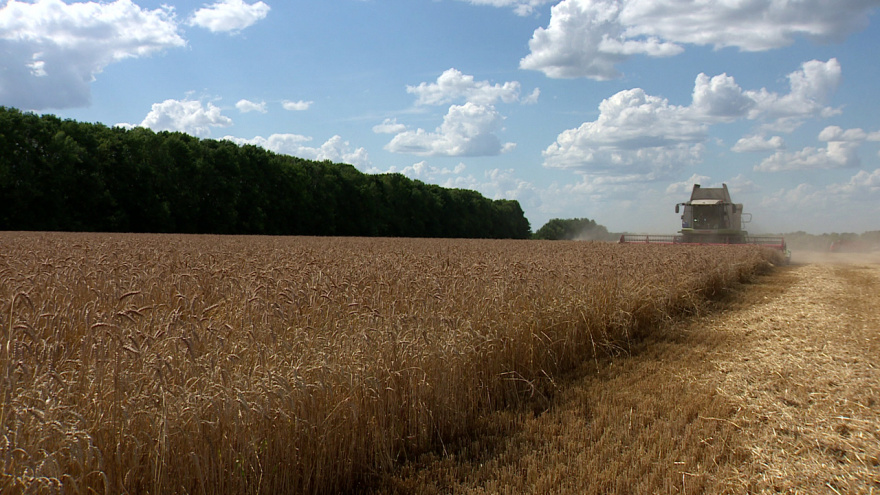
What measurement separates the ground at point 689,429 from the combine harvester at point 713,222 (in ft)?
74.8

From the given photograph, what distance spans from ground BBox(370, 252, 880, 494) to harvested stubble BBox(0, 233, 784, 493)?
0.31 m

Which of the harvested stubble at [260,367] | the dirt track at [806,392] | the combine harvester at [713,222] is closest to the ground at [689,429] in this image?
the dirt track at [806,392]

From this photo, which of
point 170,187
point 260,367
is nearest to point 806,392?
point 260,367

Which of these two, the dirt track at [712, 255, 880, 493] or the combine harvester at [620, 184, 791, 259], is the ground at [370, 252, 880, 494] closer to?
the dirt track at [712, 255, 880, 493]

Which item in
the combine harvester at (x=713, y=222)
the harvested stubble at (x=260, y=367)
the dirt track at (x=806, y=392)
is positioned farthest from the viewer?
the combine harvester at (x=713, y=222)

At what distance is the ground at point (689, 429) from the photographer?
3.98 m

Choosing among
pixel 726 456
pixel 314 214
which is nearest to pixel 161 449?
pixel 726 456

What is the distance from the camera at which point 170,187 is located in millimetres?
48188

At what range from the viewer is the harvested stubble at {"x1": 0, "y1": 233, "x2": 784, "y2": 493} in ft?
9.45

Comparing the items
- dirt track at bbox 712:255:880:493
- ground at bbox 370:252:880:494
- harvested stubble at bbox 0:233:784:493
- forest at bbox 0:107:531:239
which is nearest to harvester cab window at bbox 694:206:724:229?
dirt track at bbox 712:255:880:493

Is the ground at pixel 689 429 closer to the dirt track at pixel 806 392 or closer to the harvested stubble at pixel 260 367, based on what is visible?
the dirt track at pixel 806 392

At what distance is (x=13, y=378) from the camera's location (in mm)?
2799

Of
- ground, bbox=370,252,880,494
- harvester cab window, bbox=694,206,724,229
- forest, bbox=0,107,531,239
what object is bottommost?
ground, bbox=370,252,880,494

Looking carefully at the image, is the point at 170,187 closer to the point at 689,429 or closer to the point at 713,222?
the point at 713,222
